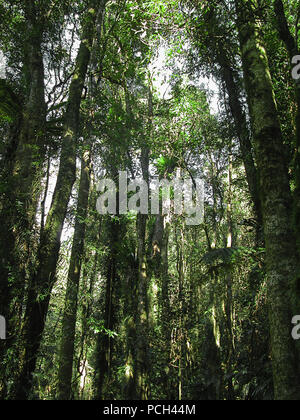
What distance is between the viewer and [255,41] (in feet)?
10.8

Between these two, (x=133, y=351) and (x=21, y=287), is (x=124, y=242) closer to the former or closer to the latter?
Answer: (x=133, y=351)

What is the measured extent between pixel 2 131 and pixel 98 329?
818 cm

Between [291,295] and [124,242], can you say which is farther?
[124,242]

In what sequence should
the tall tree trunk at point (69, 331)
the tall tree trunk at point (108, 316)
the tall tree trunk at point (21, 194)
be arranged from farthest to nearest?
the tall tree trunk at point (108, 316) → the tall tree trunk at point (69, 331) → the tall tree trunk at point (21, 194)

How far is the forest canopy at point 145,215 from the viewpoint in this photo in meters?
2.88

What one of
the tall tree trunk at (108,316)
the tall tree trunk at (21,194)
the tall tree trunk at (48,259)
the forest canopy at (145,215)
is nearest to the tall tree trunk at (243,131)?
the forest canopy at (145,215)

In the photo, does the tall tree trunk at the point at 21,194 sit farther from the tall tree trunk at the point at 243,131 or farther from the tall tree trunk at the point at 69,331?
the tall tree trunk at the point at 243,131

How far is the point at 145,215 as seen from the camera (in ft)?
29.5

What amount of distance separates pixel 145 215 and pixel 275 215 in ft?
21.5

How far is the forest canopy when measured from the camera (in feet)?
9.46

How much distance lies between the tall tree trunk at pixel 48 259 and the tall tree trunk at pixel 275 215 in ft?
12.2

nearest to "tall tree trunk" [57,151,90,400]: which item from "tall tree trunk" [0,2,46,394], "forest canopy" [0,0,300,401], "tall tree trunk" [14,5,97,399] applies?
"forest canopy" [0,0,300,401]

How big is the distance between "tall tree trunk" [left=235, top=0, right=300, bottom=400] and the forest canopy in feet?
0.04
